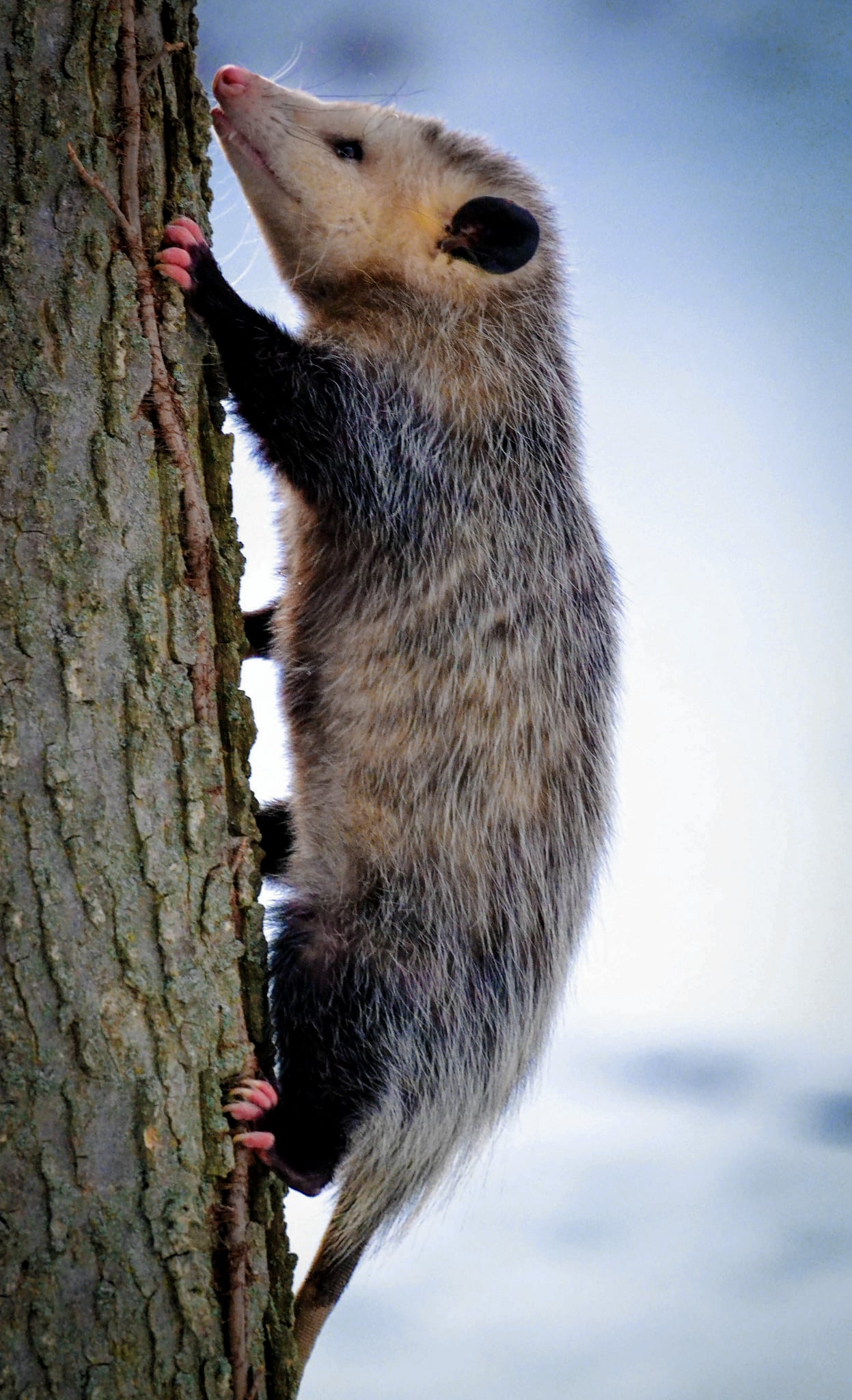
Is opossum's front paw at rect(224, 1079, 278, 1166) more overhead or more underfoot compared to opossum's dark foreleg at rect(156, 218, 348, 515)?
more underfoot

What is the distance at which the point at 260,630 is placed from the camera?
7.18ft

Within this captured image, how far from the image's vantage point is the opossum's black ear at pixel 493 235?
2.04 meters

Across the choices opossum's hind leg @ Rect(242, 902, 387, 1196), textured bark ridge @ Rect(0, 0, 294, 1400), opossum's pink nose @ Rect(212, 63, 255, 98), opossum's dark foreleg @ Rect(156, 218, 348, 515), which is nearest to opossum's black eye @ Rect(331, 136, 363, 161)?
opossum's pink nose @ Rect(212, 63, 255, 98)

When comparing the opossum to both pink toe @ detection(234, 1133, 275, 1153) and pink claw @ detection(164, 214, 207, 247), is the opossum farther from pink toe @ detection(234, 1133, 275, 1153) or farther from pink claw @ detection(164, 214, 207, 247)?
pink toe @ detection(234, 1133, 275, 1153)

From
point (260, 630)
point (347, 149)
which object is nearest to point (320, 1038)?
point (260, 630)

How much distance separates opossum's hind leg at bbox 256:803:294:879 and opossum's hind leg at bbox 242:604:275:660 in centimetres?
27

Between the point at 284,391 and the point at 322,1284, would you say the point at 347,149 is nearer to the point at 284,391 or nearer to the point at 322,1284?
the point at 284,391

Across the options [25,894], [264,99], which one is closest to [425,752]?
[25,894]

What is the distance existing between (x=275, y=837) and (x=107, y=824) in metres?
0.81

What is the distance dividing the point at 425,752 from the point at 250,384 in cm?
62

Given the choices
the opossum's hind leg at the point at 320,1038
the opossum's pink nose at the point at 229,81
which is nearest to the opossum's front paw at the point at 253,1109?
the opossum's hind leg at the point at 320,1038

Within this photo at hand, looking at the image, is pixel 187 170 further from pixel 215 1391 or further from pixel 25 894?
pixel 215 1391

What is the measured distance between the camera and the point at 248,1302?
1329 mm

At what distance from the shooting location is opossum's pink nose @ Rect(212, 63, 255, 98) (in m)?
2.01
